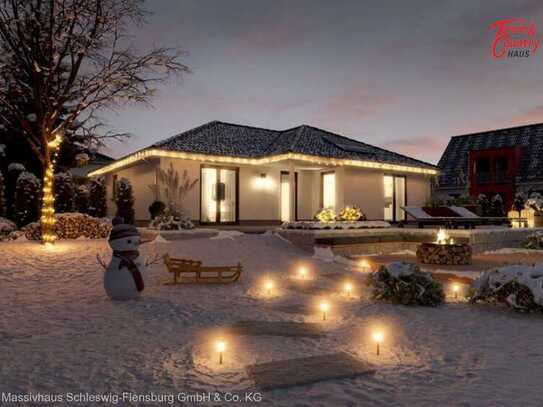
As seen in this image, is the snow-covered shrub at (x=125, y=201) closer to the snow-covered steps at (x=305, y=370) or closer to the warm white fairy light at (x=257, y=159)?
the warm white fairy light at (x=257, y=159)

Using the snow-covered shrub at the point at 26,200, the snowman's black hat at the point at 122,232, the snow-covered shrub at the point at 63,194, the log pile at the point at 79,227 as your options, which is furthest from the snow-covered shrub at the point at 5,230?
the snowman's black hat at the point at 122,232

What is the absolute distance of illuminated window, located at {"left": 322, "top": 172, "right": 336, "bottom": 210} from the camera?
18078 millimetres

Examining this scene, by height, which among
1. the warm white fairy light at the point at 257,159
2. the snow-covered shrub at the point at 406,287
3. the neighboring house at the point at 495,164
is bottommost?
the snow-covered shrub at the point at 406,287

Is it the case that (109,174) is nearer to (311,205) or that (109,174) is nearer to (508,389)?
(311,205)

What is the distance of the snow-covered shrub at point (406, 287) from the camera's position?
5984 mm

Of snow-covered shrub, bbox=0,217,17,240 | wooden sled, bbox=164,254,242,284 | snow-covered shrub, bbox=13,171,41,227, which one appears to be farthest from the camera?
snow-covered shrub, bbox=13,171,41,227

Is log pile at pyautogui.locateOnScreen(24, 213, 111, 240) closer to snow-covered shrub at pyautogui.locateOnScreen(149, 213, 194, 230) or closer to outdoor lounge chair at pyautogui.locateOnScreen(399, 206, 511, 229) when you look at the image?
snow-covered shrub at pyautogui.locateOnScreen(149, 213, 194, 230)

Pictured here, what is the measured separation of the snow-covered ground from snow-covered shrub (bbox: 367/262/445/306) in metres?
0.23

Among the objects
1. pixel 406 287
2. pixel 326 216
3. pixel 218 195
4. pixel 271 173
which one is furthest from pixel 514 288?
pixel 271 173

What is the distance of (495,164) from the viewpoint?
95.7ft

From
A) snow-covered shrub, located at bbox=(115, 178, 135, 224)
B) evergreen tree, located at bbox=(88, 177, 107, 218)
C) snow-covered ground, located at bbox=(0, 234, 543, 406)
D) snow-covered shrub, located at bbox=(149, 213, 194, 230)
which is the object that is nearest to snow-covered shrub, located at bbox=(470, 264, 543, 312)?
snow-covered ground, located at bbox=(0, 234, 543, 406)

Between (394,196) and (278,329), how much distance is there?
661 inches

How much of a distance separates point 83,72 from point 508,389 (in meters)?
13.7

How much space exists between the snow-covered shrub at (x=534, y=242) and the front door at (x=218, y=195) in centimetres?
1075
